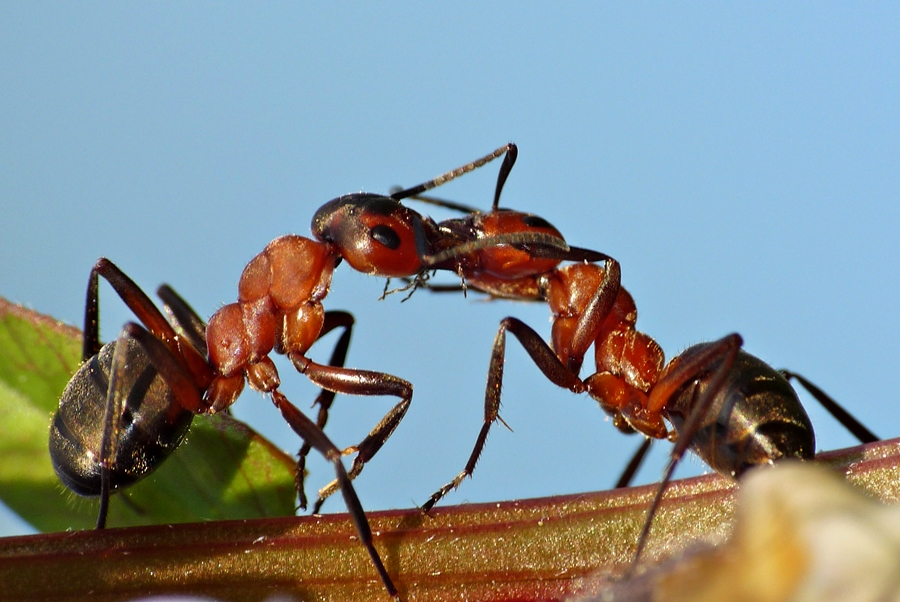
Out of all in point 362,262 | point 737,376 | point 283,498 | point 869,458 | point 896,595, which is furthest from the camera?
point 362,262

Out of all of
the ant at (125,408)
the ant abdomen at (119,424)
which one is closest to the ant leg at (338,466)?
the ant at (125,408)

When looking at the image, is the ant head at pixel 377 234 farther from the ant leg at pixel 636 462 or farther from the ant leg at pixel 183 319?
the ant leg at pixel 636 462

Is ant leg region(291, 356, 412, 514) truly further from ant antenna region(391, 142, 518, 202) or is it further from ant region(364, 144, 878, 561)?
ant antenna region(391, 142, 518, 202)

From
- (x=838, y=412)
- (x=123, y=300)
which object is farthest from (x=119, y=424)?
(x=838, y=412)

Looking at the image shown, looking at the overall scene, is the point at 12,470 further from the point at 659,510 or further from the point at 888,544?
the point at 888,544

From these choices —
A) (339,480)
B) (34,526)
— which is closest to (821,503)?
(339,480)

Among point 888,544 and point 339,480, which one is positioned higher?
point 888,544

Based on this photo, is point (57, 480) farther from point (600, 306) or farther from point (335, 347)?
point (600, 306)
